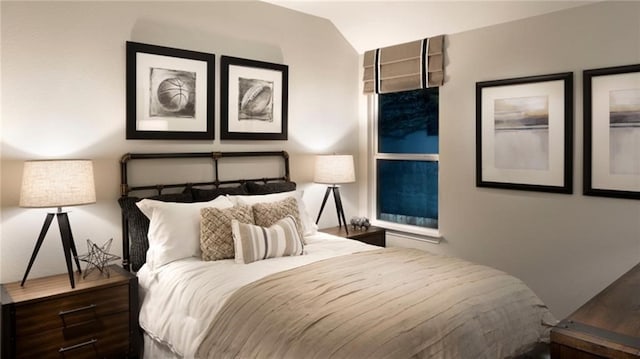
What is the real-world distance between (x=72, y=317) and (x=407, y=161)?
3.09 m

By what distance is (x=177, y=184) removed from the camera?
11.1ft

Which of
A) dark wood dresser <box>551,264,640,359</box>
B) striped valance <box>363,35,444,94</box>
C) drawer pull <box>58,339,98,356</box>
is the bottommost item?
drawer pull <box>58,339,98,356</box>

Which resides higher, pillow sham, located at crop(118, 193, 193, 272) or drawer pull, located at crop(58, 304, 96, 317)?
pillow sham, located at crop(118, 193, 193, 272)

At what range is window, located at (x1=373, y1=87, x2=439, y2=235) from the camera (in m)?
4.26

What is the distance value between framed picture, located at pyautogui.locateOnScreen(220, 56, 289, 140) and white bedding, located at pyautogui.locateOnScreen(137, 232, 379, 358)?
130 cm

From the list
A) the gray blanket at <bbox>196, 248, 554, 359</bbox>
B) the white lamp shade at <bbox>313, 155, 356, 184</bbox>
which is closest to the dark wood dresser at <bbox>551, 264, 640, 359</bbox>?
the gray blanket at <bbox>196, 248, 554, 359</bbox>

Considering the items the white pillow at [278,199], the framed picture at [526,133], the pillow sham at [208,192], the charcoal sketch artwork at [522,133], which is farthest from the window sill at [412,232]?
the pillow sham at [208,192]

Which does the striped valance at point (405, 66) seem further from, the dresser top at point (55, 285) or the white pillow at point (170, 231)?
the dresser top at point (55, 285)

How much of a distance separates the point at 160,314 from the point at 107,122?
4.33ft

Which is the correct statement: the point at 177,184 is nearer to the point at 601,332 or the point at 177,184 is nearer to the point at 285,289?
the point at 285,289

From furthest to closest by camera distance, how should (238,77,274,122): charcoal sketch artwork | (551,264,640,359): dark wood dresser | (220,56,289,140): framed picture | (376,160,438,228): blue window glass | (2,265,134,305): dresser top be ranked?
(376,160,438,228): blue window glass < (238,77,274,122): charcoal sketch artwork < (220,56,289,140): framed picture < (2,265,134,305): dresser top < (551,264,640,359): dark wood dresser

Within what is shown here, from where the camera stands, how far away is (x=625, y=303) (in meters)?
1.48

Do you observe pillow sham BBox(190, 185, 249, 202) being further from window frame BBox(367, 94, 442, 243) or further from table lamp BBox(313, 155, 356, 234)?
window frame BBox(367, 94, 442, 243)

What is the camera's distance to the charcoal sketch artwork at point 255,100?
375 centimetres
